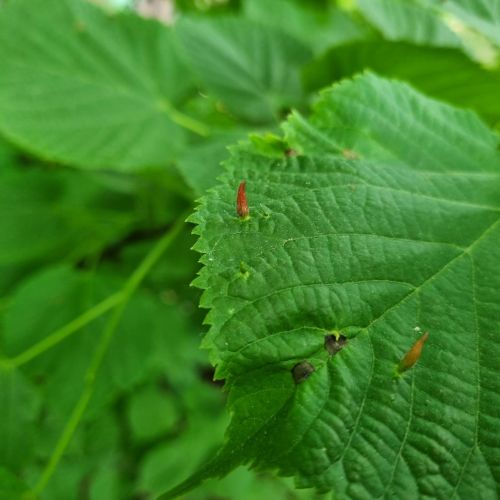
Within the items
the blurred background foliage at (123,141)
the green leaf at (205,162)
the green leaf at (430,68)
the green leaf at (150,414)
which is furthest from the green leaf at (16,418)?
the green leaf at (430,68)

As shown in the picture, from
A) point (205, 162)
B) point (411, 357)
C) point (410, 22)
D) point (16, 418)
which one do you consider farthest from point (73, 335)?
point (410, 22)

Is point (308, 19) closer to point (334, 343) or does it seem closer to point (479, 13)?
point (479, 13)

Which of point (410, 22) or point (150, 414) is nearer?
point (410, 22)

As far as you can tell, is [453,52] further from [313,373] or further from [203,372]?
[203,372]

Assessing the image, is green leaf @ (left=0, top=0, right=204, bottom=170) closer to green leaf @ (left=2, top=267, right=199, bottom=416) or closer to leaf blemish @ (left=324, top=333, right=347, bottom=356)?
green leaf @ (left=2, top=267, right=199, bottom=416)

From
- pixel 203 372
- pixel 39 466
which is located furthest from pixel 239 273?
pixel 203 372

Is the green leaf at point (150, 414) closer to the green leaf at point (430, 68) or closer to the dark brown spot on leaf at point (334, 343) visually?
the green leaf at point (430, 68)
